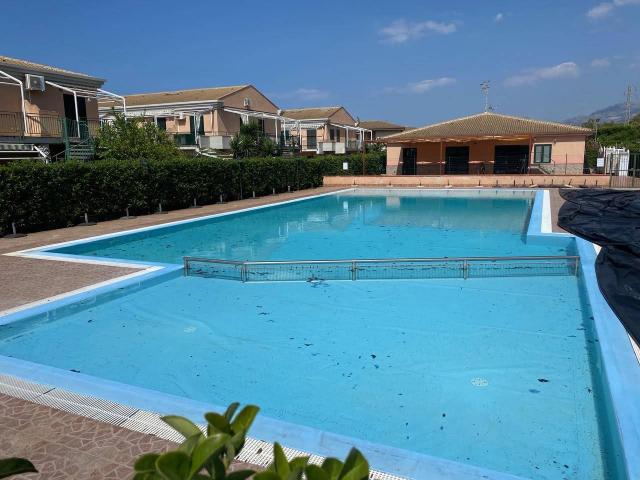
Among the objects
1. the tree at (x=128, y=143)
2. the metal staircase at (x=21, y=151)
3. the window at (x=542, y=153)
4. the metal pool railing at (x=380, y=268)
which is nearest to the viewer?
the metal pool railing at (x=380, y=268)

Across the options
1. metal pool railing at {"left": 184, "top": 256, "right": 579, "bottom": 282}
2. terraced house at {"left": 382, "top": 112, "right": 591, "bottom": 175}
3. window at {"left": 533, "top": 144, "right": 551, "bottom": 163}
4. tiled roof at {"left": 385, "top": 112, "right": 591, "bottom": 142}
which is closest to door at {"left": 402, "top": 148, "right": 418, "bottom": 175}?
terraced house at {"left": 382, "top": 112, "right": 591, "bottom": 175}

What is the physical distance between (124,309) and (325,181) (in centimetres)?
2372

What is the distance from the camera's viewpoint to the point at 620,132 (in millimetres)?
48875

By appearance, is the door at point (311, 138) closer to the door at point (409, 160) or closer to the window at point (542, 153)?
the door at point (409, 160)

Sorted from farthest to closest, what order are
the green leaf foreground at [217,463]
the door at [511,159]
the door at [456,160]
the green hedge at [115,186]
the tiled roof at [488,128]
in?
1. the door at [456,160]
2. the door at [511,159]
3. the tiled roof at [488,128]
4. the green hedge at [115,186]
5. the green leaf foreground at [217,463]

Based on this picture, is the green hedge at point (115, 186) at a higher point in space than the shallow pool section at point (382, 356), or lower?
higher

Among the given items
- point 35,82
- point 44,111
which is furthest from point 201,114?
point 35,82

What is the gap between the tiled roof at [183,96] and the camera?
33062mm

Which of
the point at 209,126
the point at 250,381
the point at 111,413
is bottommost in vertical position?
the point at 250,381

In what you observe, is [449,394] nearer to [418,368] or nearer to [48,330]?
[418,368]

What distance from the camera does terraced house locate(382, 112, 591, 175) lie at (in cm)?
3139

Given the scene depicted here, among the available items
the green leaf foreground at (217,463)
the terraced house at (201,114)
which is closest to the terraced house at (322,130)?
the terraced house at (201,114)

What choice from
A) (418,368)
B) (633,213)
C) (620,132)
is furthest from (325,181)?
(620,132)

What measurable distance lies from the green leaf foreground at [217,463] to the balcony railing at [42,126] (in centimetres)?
2090
